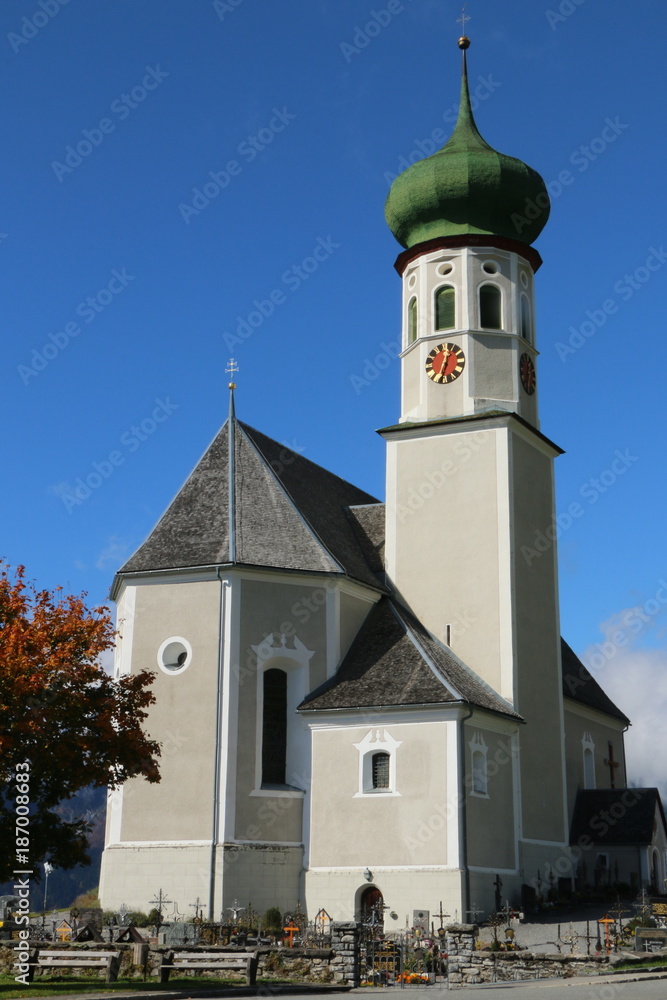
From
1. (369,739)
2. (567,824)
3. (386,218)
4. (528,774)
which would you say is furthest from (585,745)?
(386,218)

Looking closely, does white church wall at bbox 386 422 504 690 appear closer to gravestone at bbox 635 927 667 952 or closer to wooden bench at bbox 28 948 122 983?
gravestone at bbox 635 927 667 952

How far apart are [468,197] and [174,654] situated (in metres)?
15.8

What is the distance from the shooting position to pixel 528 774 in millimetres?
31219

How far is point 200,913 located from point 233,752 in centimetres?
370

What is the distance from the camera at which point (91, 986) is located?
59.3 feet

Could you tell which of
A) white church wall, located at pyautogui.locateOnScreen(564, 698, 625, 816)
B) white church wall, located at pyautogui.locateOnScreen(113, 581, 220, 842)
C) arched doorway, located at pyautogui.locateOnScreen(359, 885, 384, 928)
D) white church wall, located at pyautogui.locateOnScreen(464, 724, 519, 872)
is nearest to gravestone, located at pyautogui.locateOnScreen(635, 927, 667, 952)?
white church wall, located at pyautogui.locateOnScreen(464, 724, 519, 872)

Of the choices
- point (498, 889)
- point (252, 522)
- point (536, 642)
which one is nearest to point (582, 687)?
point (536, 642)

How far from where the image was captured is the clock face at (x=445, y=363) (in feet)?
112

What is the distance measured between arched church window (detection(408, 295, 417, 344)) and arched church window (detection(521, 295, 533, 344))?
3174 millimetres

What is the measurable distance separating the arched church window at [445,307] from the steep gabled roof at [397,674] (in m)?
8.41

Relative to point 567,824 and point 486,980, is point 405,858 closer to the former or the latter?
point 486,980

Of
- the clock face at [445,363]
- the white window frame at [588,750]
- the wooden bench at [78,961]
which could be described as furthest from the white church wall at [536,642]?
the wooden bench at [78,961]

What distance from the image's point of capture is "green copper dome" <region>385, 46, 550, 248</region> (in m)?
34.8

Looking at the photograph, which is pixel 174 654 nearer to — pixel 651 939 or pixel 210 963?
pixel 210 963
